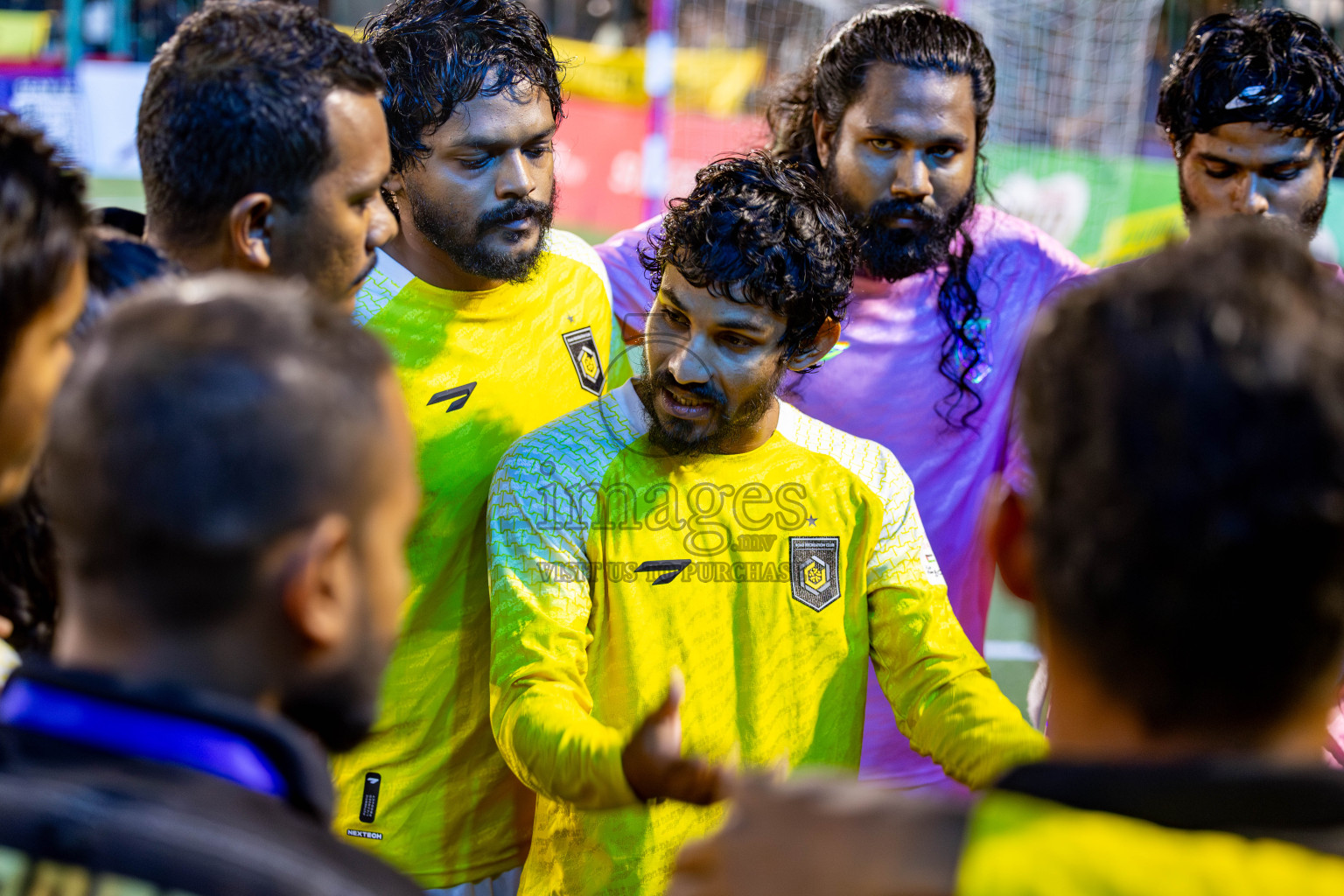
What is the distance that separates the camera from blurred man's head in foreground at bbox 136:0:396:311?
1.93 metres

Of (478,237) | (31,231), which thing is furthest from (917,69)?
(31,231)

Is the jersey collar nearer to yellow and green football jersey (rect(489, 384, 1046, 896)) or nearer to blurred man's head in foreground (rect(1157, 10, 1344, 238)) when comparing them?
yellow and green football jersey (rect(489, 384, 1046, 896))

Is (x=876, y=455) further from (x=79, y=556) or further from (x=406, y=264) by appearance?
(x=79, y=556)

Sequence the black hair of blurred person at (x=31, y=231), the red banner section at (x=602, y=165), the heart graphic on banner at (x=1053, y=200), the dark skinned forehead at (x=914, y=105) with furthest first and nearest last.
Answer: the red banner section at (x=602, y=165)
the heart graphic on banner at (x=1053, y=200)
the dark skinned forehead at (x=914, y=105)
the black hair of blurred person at (x=31, y=231)

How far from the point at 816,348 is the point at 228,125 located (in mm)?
1229

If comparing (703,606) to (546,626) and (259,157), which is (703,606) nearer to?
(546,626)

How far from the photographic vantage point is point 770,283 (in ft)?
7.79

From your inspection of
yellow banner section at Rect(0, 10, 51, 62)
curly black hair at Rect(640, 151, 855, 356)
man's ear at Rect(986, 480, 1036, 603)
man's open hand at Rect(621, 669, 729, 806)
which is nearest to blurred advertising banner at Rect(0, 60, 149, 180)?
yellow banner section at Rect(0, 10, 51, 62)

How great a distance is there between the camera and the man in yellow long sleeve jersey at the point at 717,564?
220cm

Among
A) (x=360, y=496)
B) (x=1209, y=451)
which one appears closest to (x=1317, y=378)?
(x=1209, y=451)

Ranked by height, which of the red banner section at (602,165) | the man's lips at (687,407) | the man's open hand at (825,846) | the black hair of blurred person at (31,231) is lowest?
the red banner section at (602,165)

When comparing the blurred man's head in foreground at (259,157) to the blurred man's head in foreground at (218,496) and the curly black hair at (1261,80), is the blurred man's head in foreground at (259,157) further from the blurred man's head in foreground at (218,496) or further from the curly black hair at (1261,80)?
the curly black hair at (1261,80)

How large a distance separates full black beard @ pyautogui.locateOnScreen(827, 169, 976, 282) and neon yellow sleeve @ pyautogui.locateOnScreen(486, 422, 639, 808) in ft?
3.26

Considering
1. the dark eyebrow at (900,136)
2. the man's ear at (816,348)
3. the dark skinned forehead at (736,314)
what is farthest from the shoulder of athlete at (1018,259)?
the dark skinned forehead at (736,314)
